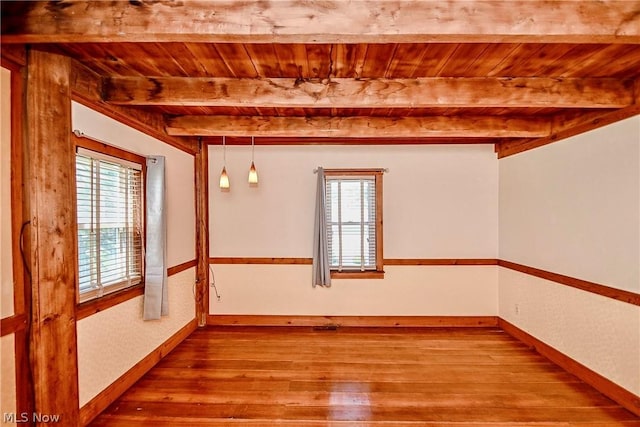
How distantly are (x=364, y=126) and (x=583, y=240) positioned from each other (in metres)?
2.35

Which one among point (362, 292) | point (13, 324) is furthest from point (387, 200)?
point (13, 324)

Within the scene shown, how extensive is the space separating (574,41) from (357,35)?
3.49 feet

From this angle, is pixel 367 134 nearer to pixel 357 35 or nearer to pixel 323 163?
pixel 323 163

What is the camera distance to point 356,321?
4766 millimetres

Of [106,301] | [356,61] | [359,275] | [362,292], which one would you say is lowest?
[362,292]

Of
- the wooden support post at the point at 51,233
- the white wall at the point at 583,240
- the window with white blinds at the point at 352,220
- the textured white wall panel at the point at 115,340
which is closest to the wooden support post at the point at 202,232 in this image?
the textured white wall panel at the point at 115,340

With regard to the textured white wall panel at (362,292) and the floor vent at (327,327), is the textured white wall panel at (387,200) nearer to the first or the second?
the textured white wall panel at (362,292)

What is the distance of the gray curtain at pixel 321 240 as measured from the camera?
4617 millimetres

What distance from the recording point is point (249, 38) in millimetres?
1688

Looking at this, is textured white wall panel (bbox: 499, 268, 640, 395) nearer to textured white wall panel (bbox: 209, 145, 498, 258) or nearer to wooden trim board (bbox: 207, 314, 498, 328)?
wooden trim board (bbox: 207, 314, 498, 328)

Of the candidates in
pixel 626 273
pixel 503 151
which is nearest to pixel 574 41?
pixel 626 273

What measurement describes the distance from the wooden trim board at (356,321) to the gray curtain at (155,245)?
148 centimetres

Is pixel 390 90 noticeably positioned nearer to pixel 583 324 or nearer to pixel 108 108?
pixel 108 108

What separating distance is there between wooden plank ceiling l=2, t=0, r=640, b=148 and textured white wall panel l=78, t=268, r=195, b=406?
1.77 metres
